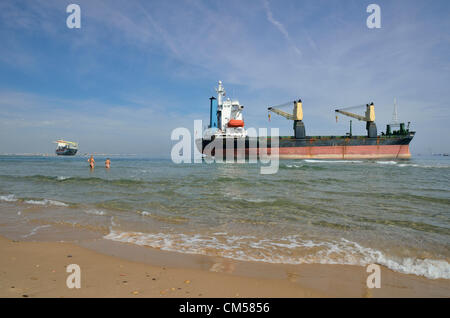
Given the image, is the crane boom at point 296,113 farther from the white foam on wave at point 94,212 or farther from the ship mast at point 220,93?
the white foam on wave at point 94,212

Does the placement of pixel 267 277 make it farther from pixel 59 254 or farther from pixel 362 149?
pixel 362 149

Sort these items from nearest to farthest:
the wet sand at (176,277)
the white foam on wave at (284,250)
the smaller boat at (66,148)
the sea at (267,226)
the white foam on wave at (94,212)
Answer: the wet sand at (176,277) < the white foam on wave at (284,250) < the sea at (267,226) < the white foam on wave at (94,212) < the smaller boat at (66,148)

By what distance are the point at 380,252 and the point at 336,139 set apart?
1668 inches

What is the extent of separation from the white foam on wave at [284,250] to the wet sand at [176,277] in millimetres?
217

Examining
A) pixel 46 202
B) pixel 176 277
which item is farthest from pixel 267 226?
pixel 46 202

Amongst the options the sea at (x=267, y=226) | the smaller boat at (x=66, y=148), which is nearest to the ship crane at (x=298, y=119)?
the sea at (x=267, y=226)

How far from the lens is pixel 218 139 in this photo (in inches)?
1742

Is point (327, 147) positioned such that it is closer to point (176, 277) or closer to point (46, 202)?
point (46, 202)

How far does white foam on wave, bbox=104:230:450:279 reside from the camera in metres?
3.49

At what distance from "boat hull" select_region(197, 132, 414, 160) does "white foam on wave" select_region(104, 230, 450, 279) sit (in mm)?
37397

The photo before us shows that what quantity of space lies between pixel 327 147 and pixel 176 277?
1748 inches

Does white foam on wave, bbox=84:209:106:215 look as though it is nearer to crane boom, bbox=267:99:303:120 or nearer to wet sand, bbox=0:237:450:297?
wet sand, bbox=0:237:450:297

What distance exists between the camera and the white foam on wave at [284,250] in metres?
3.49
